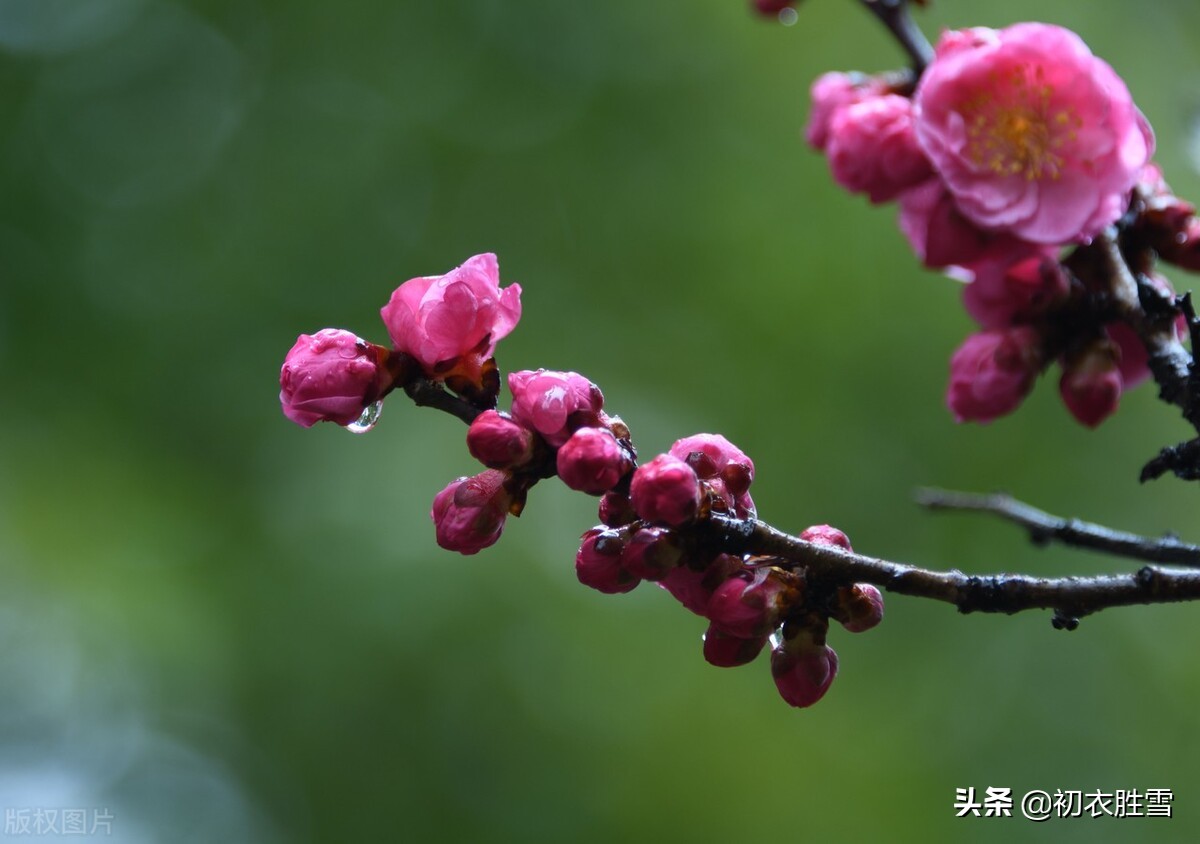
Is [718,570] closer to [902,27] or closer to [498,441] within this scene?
[498,441]

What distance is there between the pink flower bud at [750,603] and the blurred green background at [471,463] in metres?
2.14

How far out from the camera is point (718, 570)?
667 mm

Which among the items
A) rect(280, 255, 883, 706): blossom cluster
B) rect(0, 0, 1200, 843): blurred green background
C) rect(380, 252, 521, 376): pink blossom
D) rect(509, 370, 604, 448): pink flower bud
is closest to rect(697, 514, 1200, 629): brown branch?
rect(280, 255, 883, 706): blossom cluster

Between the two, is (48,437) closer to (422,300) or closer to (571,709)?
(571,709)

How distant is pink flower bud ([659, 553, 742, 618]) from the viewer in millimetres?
666

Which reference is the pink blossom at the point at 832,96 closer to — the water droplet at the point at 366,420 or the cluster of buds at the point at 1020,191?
the cluster of buds at the point at 1020,191

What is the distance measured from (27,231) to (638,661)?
93.1 inches

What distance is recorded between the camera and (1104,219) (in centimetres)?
88

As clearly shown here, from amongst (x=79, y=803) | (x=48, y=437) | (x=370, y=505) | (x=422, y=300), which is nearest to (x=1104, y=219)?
(x=422, y=300)

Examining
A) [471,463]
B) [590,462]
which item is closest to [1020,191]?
[590,462]

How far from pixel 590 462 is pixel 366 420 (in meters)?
0.22

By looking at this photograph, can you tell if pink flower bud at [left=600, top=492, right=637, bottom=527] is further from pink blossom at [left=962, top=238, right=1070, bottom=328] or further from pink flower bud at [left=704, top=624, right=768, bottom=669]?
pink blossom at [left=962, top=238, right=1070, bottom=328]

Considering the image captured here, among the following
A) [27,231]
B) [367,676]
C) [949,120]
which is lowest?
[949,120]

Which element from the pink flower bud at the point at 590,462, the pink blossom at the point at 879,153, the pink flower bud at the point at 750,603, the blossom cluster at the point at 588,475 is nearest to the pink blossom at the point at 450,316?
the blossom cluster at the point at 588,475
